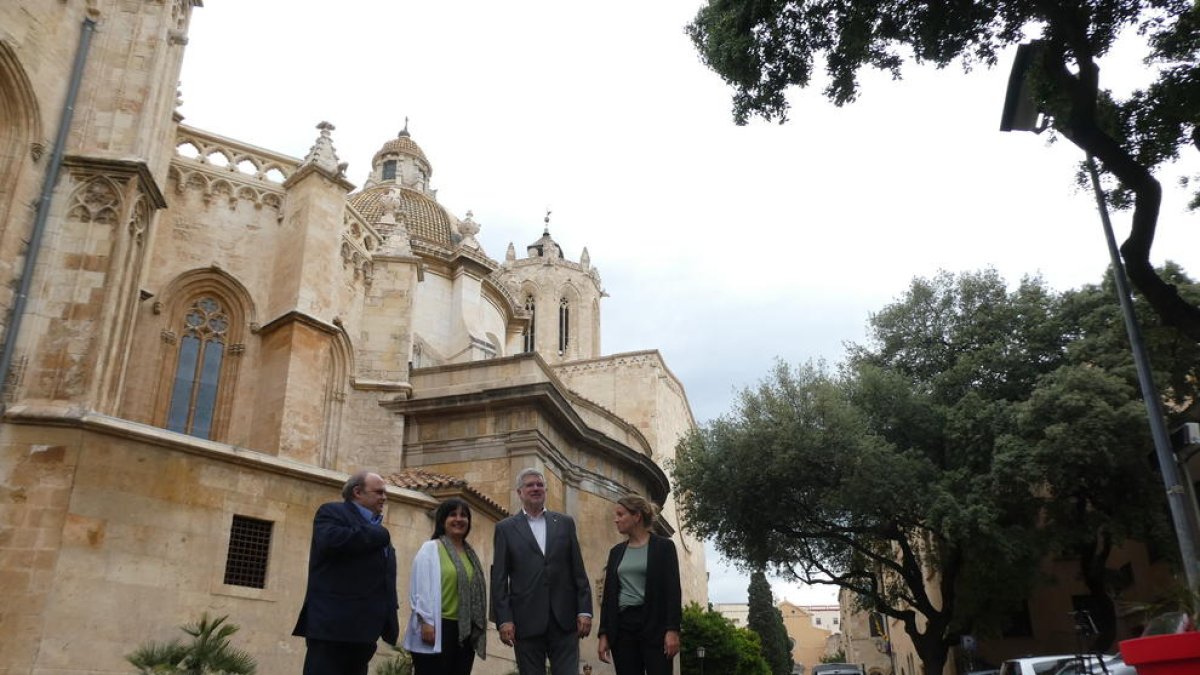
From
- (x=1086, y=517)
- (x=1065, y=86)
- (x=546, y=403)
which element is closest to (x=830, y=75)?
(x=1065, y=86)

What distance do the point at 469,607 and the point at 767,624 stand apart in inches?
2315

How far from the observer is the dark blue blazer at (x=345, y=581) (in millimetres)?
5012

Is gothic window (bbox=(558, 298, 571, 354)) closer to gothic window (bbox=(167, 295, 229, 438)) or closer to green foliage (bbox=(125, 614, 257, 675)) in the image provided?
gothic window (bbox=(167, 295, 229, 438))

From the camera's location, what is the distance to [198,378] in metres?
17.6

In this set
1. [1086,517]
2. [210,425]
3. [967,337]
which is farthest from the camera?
[967,337]

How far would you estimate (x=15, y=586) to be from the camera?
9.00 meters

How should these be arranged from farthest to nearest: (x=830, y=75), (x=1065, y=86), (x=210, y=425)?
(x=210, y=425) → (x=830, y=75) → (x=1065, y=86)

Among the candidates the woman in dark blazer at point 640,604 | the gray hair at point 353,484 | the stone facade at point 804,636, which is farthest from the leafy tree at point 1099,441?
the stone facade at point 804,636

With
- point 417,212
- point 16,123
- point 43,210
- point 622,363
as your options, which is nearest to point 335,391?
point 43,210

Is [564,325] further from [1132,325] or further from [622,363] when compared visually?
[1132,325]

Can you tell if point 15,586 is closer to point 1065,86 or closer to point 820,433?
point 1065,86

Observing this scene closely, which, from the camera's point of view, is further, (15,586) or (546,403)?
(546,403)

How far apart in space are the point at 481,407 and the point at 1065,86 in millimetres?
13026

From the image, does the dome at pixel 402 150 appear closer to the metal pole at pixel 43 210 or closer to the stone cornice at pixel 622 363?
the stone cornice at pixel 622 363
